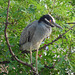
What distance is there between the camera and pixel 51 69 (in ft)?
4.80

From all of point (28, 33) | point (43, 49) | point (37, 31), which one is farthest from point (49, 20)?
point (43, 49)

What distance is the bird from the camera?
4.42ft

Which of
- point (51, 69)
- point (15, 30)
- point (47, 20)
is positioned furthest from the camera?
point (15, 30)

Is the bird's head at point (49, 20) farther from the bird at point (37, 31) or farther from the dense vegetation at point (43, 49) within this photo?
the dense vegetation at point (43, 49)

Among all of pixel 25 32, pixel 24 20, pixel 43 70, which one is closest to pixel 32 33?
pixel 25 32

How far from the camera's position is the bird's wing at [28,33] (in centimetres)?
146

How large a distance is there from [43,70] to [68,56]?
1.01 feet

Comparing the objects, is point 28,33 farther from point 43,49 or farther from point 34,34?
point 43,49

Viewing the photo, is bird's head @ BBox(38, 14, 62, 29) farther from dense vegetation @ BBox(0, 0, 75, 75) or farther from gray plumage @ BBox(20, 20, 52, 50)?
dense vegetation @ BBox(0, 0, 75, 75)

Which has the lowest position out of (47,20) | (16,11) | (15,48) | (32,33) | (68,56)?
(68,56)

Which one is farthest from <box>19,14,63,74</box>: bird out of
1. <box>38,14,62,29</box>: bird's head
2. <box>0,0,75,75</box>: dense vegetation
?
<box>0,0,75,75</box>: dense vegetation

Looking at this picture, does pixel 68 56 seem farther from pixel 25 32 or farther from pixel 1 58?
pixel 1 58

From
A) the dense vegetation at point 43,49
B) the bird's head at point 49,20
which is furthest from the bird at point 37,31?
the dense vegetation at point 43,49

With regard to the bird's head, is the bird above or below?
below
